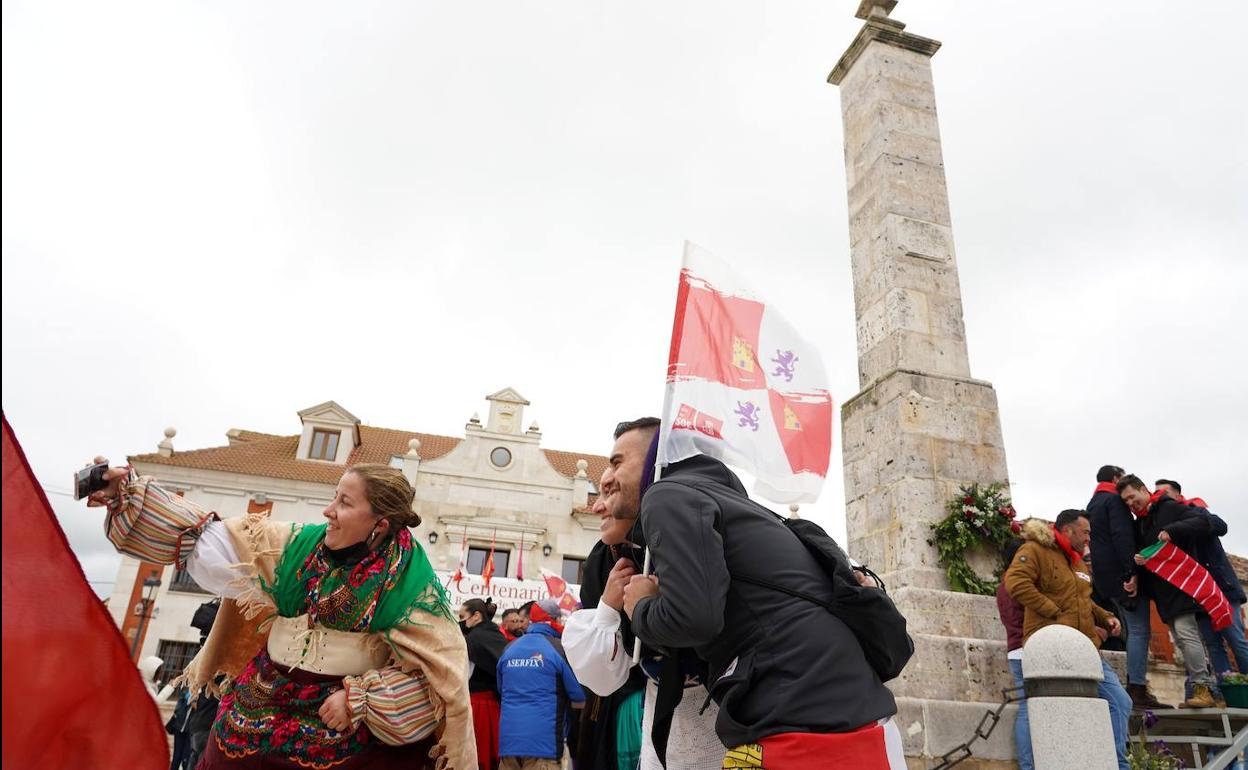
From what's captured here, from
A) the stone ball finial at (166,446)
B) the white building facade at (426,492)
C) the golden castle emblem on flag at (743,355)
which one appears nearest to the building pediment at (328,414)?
the white building facade at (426,492)

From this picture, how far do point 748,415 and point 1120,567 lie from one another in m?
4.90

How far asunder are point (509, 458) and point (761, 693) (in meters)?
27.9

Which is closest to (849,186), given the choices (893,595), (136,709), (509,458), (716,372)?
(893,595)

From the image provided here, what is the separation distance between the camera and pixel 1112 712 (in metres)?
5.29

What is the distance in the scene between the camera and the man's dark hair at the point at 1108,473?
22.9 feet

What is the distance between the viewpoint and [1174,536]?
20.4 feet

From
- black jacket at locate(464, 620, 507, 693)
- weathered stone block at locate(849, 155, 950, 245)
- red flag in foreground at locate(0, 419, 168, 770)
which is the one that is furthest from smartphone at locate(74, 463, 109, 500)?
weathered stone block at locate(849, 155, 950, 245)

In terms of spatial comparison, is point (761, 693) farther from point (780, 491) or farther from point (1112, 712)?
point (1112, 712)

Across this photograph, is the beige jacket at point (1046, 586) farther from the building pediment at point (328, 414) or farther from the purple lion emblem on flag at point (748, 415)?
the building pediment at point (328, 414)

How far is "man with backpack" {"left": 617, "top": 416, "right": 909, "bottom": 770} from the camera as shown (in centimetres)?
209

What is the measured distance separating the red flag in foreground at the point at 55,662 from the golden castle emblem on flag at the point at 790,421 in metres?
2.43

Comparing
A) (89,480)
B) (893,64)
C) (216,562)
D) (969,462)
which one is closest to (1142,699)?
(969,462)

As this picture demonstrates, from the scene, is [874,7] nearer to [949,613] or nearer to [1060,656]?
[949,613]

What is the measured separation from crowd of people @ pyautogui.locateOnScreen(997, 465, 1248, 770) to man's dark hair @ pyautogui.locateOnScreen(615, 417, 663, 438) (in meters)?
3.82
